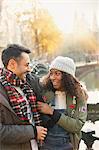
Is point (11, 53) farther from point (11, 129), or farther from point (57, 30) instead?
point (57, 30)

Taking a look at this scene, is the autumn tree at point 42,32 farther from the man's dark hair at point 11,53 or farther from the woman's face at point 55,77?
the man's dark hair at point 11,53

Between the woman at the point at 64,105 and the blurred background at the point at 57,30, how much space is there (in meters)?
0.92

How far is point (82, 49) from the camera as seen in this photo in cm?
218

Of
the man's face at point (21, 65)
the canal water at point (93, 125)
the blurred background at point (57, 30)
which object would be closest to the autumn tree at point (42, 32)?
the blurred background at point (57, 30)

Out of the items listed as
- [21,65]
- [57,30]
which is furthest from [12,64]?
[57,30]

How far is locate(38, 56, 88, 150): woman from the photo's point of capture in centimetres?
104

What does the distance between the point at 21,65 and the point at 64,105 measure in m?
0.24

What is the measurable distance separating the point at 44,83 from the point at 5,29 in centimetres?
112

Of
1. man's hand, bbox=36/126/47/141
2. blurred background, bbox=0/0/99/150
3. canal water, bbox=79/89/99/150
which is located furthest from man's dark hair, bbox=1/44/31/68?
blurred background, bbox=0/0/99/150

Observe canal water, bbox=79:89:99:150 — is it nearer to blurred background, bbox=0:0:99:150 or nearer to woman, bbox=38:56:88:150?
blurred background, bbox=0:0:99:150

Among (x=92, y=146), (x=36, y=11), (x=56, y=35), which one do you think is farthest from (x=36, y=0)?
(x=92, y=146)

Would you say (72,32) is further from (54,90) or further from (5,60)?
(5,60)

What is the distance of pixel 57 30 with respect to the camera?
207 centimetres

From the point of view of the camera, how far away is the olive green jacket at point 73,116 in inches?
40.6
